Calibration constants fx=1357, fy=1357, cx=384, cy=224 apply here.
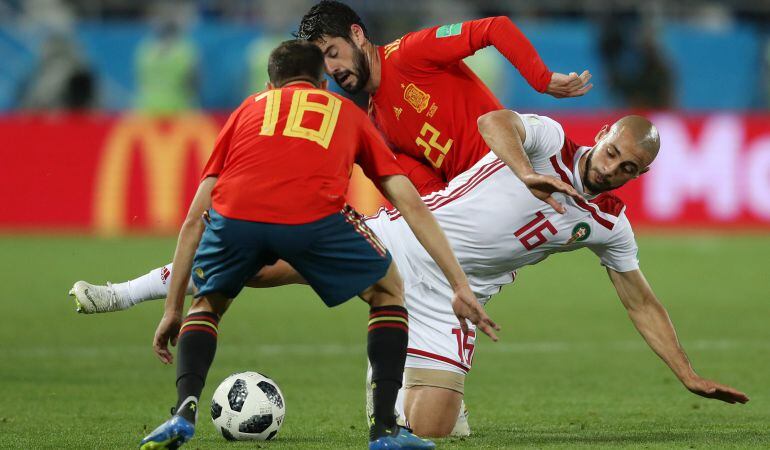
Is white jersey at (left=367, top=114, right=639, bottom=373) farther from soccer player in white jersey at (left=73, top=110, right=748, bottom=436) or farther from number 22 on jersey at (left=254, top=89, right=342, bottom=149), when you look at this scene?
number 22 on jersey at (left=254, top=89, right=342, bottom=149)

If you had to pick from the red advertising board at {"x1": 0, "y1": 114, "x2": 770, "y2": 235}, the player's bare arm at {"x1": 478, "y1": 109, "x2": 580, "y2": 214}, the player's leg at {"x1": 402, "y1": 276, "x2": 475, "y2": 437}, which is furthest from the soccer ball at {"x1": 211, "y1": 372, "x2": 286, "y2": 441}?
the red advertising board at {"x1": 0, "y1": 114, "x2": 770, "y2": 235}

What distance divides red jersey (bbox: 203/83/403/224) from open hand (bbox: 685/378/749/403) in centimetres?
185

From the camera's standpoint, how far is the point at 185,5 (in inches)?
794

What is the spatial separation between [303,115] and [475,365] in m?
4.01

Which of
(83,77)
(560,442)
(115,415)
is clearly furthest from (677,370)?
(83,77)

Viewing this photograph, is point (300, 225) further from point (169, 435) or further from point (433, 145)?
point (433, 145)

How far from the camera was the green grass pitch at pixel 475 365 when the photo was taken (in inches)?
245

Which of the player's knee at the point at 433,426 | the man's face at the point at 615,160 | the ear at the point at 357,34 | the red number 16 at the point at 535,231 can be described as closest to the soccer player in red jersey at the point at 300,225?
the player's knee at the point at 433,426

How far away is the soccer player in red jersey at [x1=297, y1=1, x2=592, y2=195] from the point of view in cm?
697

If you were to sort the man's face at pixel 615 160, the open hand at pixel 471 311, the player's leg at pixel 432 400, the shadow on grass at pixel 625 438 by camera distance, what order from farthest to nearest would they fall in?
the player's leg at pixel 432 400 → the man's face at pixel 615 160 → the shadow on grass at pixel 625 438 → the open hand at pixel 471 311

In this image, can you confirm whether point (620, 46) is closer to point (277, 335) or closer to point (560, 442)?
point (277, 335)

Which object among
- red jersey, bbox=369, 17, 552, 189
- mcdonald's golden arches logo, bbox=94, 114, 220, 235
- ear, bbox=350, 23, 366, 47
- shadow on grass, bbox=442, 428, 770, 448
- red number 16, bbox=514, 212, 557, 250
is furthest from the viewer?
mcdonald's golden arches logo, bbox=94, 114, 220, 235

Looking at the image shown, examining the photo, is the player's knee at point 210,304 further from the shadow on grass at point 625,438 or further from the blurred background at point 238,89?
the blurred background at point 238,89

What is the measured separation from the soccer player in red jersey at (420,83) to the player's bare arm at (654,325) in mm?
1054
